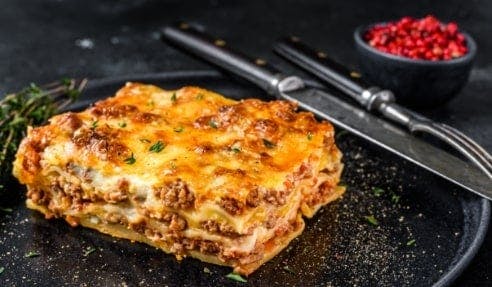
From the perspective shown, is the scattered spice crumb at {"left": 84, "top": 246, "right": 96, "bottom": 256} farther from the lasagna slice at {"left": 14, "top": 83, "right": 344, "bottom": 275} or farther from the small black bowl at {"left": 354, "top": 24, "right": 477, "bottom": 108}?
the small black bowl at {"left": 354, "top": 24, "right": 477, "bottom": 108}

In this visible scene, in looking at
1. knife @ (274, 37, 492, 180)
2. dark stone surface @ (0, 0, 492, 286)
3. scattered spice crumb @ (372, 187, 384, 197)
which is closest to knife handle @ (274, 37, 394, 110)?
knife @ (274, 37, 492, 180)

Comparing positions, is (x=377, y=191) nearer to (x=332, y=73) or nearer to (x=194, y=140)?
(x=332, y=73)

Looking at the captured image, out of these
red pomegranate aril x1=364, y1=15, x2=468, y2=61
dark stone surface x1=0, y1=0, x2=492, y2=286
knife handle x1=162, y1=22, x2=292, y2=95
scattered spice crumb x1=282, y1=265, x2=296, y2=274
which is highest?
knife handle x1=162, y1=22, x2=292, y2=95

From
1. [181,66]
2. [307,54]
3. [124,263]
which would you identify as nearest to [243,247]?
[124,263]

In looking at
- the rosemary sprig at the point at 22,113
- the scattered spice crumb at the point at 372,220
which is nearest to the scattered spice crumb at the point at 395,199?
the scattered spice crumb at the point at 372,220

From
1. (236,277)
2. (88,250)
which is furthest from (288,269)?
(88,250)

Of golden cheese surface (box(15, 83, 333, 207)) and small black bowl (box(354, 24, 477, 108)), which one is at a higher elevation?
golden cheese surface (box(15, 83, 333, 207))

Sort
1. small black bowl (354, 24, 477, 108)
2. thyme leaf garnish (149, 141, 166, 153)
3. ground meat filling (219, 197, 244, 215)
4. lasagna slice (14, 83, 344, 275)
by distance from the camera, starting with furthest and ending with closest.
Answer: small black bowl (354, 24, 477, 108) → thyme leaf garnish (149, 141, 166, 153) → lasagna slice (14, 83, 344, 275) → ground meat filling (219, 197, 244, 215)
